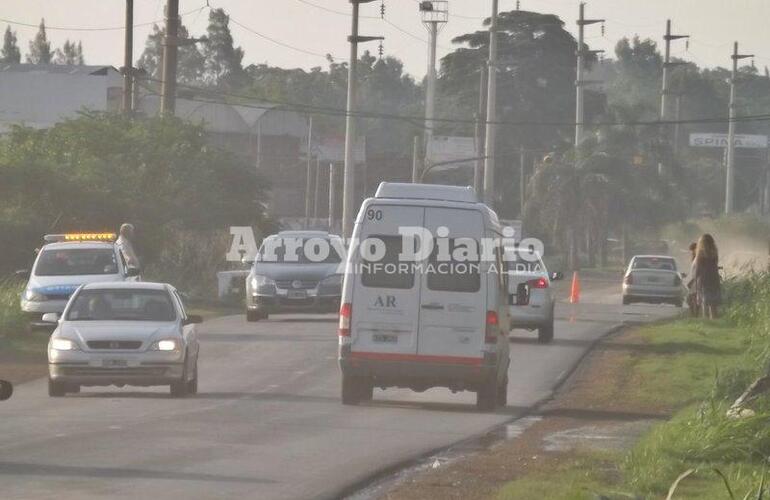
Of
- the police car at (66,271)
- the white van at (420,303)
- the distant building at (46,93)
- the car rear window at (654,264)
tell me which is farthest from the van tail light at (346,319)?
the distant building at (46,93)

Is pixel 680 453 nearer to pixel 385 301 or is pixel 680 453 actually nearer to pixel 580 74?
pixel 385 301

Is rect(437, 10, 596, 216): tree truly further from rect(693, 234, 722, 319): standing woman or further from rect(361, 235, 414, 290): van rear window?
rect(361, 235, 414, 290): van rear window

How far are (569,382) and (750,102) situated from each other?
6407 inches

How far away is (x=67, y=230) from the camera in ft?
152

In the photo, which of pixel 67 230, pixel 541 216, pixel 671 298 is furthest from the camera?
pixel 541 216

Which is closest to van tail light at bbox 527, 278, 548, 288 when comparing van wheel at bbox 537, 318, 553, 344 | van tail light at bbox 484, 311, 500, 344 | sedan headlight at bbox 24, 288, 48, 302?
van wheel at bbox 537, 318, 553, 344

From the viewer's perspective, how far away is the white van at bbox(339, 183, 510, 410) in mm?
20625

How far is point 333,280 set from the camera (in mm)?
37781

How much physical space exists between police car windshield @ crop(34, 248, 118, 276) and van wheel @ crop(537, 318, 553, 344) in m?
7.73

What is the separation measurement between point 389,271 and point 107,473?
7.06m

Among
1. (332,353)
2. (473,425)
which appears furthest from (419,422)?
(332,353)

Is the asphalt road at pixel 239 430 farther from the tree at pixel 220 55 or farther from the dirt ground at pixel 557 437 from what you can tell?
the tree at pixel 220 55

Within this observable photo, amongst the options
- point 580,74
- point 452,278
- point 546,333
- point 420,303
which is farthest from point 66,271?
point 580,74

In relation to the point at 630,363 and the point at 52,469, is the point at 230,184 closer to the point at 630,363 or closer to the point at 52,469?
the point at 630,363
